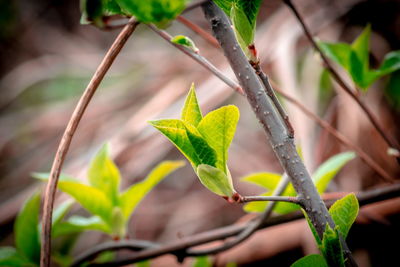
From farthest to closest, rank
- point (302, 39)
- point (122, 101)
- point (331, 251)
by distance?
point (122, 101) < point (302, 39) < point (331, 251)

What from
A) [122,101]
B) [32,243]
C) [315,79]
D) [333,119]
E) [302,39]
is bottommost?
[32,243]

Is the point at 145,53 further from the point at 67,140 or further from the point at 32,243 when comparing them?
the point at 67,140

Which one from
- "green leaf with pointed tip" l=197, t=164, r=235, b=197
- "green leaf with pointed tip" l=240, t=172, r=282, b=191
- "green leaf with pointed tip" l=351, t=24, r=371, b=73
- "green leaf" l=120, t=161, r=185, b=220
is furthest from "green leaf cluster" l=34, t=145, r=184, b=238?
"green leaf with pointed tip" l=351, t=24, r=371, b=73

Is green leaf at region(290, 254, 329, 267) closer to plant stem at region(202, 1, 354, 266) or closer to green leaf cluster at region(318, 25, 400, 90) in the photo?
plant stem at region(202, 1, 354, 266)

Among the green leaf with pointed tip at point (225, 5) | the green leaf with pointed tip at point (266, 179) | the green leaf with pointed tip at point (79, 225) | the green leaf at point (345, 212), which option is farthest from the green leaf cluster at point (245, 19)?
the green leaf with pointed tip at point (79, 225)

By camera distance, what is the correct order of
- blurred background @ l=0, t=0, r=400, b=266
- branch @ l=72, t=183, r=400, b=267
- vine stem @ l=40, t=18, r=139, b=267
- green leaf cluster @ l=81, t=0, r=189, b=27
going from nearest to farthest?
1. green leaf cluster @ l=81, t=0, r=189, b=27
2. vine stem @ l=40, t=18, r=139, b=267
3. branch @ l=72, t=183, r=400, b=267
4. blurred background @ l=0, t=0, r=400, b=266

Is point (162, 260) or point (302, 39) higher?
point (302, 39)

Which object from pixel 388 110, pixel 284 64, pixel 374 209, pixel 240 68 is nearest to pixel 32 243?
pixel 240 68
